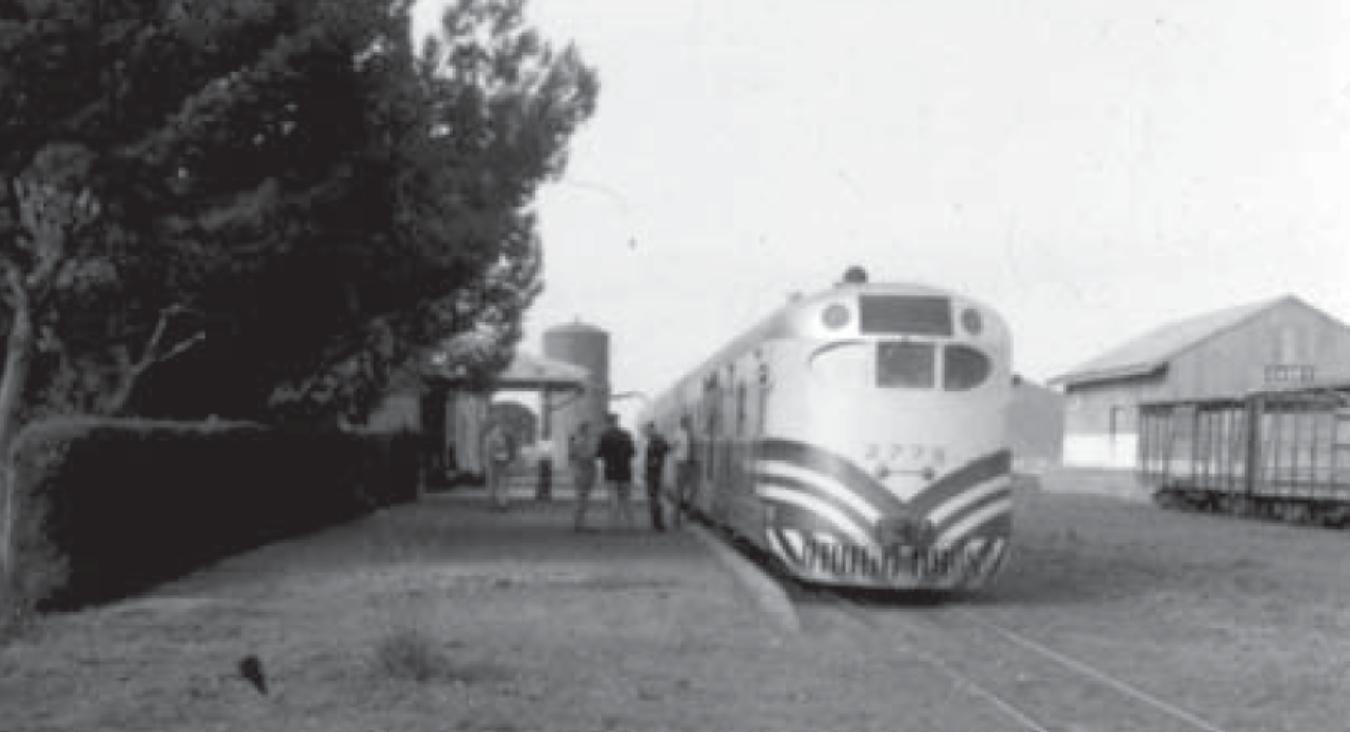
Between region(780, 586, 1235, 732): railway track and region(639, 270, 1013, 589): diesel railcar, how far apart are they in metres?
0.54

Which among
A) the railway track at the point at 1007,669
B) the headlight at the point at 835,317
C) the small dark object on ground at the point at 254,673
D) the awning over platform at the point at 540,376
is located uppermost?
the awning over platform at the point at 540,376

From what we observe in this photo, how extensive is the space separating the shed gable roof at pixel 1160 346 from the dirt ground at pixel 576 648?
4142cm

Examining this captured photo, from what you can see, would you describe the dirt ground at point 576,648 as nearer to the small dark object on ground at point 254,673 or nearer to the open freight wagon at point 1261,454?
the small dark object on ground at point 254,673

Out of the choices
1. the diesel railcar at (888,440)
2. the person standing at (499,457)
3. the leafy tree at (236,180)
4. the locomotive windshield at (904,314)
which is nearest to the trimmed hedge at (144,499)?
the leafy tree at (236,180)

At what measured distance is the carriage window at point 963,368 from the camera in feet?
54.4

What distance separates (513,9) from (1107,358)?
176 feet

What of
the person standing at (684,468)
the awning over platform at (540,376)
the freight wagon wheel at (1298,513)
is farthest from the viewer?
the awning over platform at (540,376)

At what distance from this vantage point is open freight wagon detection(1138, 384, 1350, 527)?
119 feet

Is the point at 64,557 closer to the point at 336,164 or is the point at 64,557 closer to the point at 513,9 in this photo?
the point at 336,164

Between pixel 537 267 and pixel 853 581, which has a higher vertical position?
pixel 537 267

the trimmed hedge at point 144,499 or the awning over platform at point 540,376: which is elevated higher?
the awning over platform at point 540,376

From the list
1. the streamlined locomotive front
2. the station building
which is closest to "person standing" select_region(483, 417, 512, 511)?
the streamlined locomotive front

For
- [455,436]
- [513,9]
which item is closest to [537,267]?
[455,436]

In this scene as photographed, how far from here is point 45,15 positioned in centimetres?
1672
